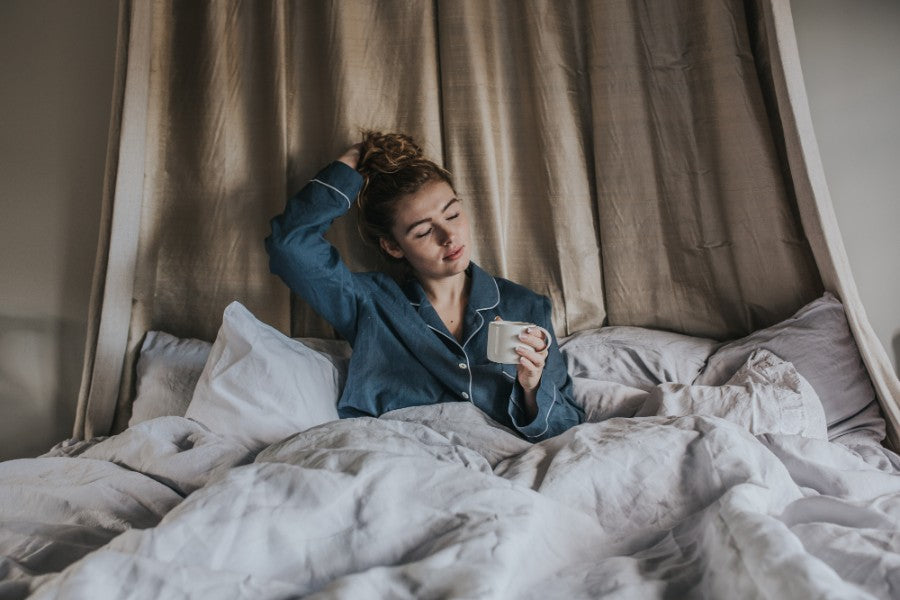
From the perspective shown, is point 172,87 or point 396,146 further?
point 172,87

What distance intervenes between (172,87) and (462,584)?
59.0 inches

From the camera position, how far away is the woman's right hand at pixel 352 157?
147 cm

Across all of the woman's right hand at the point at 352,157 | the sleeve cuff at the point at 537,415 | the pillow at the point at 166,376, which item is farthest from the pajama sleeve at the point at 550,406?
the pillow at the point at 166,376

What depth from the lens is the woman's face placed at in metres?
1.37

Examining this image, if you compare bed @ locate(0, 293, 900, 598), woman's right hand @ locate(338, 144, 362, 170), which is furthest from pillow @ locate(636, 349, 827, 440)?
woman's right hand @ locate(338, 144, 362, 170)

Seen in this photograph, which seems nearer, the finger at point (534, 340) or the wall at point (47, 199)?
the finger at point (534, 340)

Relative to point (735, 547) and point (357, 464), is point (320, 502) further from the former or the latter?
point (735, 547)

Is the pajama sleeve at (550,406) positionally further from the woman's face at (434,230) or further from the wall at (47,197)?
the wall at (47,197)

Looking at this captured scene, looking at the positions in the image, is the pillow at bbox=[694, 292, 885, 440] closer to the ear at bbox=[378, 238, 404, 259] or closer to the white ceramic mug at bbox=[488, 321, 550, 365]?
the white ceramic mug at bbox=[488, 321, 550, 365]

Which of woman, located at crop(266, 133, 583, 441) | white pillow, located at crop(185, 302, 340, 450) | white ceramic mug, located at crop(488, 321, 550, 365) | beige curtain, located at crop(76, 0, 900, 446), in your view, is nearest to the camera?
white ceramic mug, located at crop(488, 321, 550, 365)

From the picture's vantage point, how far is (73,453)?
1.33 meters

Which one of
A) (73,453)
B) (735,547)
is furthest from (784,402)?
(73,453)

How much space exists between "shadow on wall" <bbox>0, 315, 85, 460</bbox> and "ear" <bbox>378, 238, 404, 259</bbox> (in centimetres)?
89

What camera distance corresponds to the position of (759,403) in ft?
3.72
